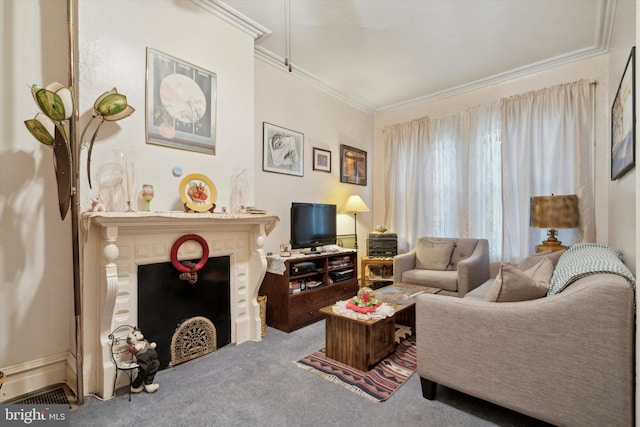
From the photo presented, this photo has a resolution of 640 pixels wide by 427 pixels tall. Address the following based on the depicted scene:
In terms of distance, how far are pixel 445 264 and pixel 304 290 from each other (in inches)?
73.6

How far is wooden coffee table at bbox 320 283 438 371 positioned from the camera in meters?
2.17

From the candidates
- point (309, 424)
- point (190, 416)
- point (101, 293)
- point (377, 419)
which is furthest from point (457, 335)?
point (101, 293)

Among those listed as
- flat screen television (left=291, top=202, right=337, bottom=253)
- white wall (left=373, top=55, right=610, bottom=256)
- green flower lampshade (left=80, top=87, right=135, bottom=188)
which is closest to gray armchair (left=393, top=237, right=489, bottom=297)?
flat screen television (left=291, top=202, right=337, bottom=253)

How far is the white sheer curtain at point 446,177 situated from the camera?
4.01 metres

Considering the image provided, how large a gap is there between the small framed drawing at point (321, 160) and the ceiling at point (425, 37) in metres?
0.90

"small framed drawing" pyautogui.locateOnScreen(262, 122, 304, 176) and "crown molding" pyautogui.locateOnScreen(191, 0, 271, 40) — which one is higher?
"crown molding" pyautogui.locateOnScreen(191, 0, 271, 40)

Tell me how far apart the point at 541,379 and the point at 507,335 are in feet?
0.74

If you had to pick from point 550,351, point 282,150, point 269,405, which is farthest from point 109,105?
point 550,351

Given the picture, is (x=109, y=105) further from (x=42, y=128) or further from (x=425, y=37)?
(x=425, y=37)

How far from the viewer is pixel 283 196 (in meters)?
3.61

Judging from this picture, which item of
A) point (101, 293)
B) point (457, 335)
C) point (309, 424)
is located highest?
point (101, 293)

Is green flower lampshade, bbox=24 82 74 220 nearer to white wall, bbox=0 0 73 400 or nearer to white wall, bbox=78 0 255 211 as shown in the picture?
white wall, bbox=78 0 255 211

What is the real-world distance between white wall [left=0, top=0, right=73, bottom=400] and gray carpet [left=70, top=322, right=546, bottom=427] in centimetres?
54

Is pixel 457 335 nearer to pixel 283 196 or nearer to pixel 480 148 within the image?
pixel 283 196
